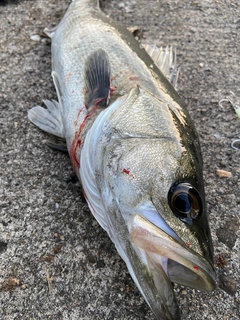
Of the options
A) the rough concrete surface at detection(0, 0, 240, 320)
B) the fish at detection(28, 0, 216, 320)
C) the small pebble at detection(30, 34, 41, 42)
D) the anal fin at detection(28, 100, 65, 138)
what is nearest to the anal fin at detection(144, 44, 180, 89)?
the fish at detection(28, 0, 216, 320)

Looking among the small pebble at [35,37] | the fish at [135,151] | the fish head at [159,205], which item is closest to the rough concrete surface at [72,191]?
the small pebble at [35,37]

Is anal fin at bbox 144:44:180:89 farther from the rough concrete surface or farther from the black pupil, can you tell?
the black pupil

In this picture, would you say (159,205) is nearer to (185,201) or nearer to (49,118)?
(185,201)

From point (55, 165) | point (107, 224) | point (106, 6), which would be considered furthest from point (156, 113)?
point (106, 6)

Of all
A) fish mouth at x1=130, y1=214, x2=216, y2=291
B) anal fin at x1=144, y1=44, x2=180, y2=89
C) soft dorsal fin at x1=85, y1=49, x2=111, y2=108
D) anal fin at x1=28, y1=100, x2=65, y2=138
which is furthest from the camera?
anal fin at x1=144, y1=44, x2=180, y2=89

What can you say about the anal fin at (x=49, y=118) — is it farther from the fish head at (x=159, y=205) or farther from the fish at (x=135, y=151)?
the fish head at (x=159, y=205)

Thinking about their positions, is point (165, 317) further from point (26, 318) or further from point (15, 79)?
point (15, 79)
